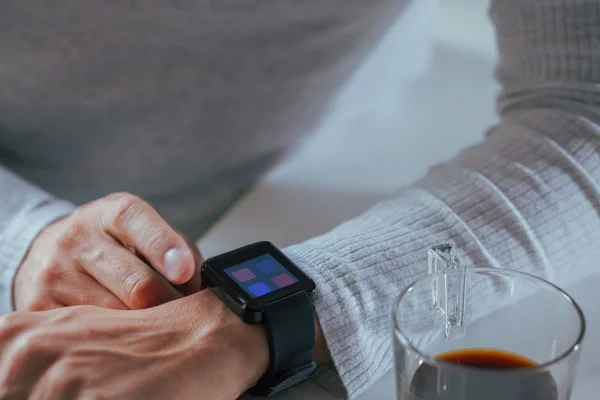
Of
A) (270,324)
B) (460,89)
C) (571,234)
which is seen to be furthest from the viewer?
(460,89)

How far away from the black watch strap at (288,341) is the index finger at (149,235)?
96mm

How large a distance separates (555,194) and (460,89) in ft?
1.34

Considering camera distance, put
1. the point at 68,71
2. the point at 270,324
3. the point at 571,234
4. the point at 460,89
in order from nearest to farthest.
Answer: the point at 270,324, the point at 571,234, the point at 68,71, the point at 460,89

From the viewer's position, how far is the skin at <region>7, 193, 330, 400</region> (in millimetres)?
480

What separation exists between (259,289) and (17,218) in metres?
0.30

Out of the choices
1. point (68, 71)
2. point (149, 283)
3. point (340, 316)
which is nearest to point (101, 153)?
point (68, 71)

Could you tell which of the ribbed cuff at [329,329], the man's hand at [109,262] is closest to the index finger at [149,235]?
the man's hand at [109,262]

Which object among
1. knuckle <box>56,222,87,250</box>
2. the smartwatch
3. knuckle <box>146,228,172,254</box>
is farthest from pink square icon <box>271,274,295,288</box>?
knuckle <box>56,222,87,250</box>

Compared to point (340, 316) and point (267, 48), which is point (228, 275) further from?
point (267, 48)

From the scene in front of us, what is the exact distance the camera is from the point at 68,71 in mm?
771

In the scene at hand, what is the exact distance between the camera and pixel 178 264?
0.56 meters

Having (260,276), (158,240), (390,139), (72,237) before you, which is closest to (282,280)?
(260,276)

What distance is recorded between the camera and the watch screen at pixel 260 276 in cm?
52

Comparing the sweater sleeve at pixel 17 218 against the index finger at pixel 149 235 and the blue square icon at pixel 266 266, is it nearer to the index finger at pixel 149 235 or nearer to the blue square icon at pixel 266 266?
the index finger at pixel 149 235
